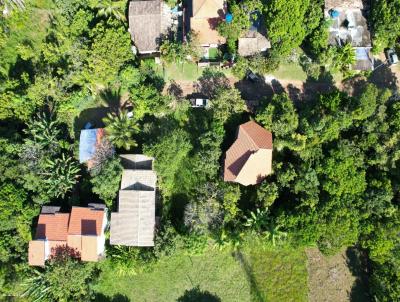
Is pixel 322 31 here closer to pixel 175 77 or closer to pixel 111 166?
pixel 175 77

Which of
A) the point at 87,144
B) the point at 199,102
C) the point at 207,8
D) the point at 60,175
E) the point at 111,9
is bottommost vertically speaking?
the point at 60,175

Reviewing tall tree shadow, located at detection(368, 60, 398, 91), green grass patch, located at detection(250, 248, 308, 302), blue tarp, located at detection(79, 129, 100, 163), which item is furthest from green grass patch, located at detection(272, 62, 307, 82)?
blue tarp, located at detection(79, 129, 100, 163)

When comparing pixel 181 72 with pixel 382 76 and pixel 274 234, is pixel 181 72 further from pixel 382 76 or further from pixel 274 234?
pixel 382 76

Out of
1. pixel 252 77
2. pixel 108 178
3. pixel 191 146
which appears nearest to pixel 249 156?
pixel 191 146

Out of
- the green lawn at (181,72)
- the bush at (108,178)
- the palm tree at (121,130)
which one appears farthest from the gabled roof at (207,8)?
the bush at (108,178)

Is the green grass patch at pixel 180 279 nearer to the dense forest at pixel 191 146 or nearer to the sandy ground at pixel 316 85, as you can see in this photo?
the dense forest at pixel 191 146

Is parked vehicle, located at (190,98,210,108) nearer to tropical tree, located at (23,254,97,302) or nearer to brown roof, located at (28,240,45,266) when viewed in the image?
tropical tree, located at (23,254,97,302)

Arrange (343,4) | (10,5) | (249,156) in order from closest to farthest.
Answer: (249,156)
(343,4)
(10,5)
